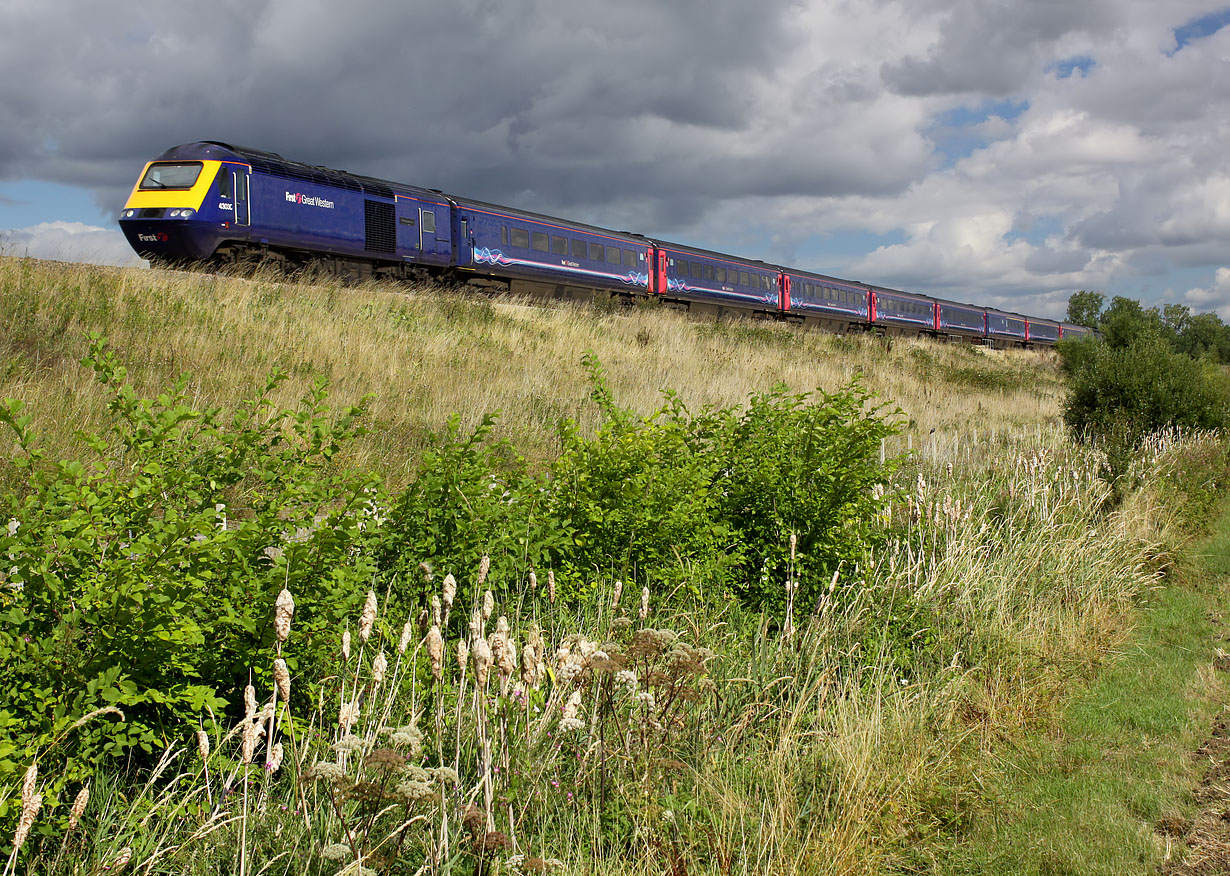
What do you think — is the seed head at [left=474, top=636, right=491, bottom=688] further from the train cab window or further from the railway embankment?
the train cab window

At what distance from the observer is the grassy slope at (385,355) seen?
8750 mm

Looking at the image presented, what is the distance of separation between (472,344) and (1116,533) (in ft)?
30.6

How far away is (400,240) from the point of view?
19.8 meters

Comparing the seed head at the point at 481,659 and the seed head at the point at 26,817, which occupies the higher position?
the seed head at the point at 481,659

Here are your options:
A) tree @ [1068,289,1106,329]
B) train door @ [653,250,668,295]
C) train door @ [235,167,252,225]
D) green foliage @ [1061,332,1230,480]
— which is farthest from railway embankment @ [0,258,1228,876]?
tree @ [1068,289,1106,329]

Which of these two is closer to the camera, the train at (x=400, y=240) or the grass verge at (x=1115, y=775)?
the grass verge at (x=1115, y=775)

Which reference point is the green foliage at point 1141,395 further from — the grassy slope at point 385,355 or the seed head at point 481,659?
the seed head at point 481,659

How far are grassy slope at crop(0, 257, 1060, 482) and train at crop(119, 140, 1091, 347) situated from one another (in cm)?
224

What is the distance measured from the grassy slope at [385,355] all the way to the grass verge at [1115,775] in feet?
11.9

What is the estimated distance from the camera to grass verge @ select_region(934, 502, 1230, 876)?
12.0ft

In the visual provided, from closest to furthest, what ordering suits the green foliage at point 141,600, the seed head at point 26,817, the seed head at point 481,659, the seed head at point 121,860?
the seed head at point 26,817 < the seed head at point 121,860 < the seed head at point 481,659 < the green foliage at point 141,600

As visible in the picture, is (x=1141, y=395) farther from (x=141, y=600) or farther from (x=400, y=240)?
(x=400, y=240)

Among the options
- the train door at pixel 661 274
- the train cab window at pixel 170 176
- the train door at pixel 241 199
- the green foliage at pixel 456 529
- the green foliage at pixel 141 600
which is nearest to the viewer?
the green foliage at pixel 141 600

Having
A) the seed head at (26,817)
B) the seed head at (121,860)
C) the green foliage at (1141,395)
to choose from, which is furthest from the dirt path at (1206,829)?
the green foliage at (1141,395)
